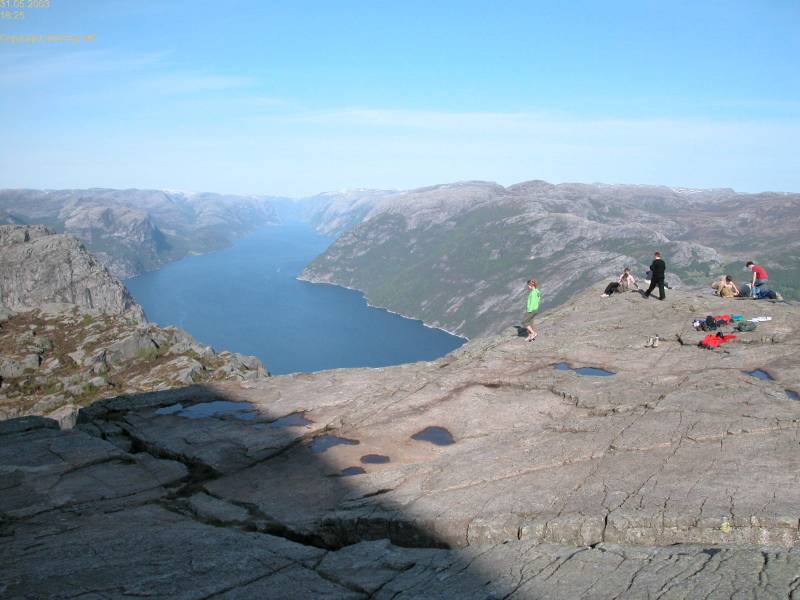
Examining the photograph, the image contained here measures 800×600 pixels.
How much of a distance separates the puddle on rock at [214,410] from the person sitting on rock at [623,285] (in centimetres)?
2484

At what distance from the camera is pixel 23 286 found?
175m

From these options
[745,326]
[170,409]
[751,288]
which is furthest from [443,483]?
[751,288]

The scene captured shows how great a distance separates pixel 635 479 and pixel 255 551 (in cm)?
979

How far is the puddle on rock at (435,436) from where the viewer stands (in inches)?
791

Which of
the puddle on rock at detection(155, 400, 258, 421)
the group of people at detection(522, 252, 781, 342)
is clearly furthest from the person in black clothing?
the puddle on rock at detection(155, 400, 258, 421)

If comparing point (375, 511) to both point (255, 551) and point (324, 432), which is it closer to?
Result: point (255, 551)

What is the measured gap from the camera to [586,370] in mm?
25344

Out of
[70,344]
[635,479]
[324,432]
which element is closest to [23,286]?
[70,344]

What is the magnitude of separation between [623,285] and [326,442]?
84.8ft

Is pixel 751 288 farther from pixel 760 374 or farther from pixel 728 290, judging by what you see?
pixel 760 374

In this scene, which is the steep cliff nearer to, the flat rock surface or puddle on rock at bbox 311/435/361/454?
→ the flat rock surface

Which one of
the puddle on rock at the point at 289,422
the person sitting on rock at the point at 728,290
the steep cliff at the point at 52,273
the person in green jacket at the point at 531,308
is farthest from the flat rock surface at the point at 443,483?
the steep cliff at the point at 52,273

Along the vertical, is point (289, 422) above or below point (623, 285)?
below

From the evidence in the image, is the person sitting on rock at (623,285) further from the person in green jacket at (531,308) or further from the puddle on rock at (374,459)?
the puddle on rock at (374,459)
